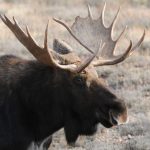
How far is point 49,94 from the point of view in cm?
771

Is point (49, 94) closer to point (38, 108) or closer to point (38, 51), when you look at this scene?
point (38, 108)

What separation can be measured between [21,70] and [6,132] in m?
0.66

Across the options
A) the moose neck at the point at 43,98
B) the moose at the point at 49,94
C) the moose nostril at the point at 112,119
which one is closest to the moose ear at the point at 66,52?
the moose at the point at 49,94

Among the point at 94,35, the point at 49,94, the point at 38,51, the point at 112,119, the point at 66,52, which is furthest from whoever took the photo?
the point at 94,35

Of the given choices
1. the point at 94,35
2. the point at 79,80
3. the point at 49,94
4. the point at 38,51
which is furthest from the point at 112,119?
the point at 94,35

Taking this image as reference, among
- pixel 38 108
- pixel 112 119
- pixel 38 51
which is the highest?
pixel 38 51

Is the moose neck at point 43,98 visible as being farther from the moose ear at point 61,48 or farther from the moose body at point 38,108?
the moose ear at point 61,48

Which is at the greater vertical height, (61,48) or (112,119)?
(61,48)

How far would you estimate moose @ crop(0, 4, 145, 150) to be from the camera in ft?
24.4

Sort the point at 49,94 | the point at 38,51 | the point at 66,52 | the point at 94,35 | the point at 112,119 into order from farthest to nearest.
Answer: the point at 94,35 < the point at 66,52 < the point at 49,94 < the point at 38,51 < the point at 112,119

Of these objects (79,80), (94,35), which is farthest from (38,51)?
(94,35)

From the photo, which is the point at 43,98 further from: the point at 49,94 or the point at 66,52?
the point at 66,52

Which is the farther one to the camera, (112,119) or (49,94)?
(49,94)

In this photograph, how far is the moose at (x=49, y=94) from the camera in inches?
293
